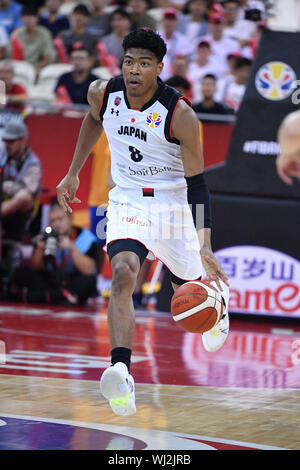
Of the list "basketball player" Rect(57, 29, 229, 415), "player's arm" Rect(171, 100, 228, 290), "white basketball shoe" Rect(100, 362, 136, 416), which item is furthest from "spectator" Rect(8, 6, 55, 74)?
"white basketball shoe" Rect(100, 362, 136, 416)

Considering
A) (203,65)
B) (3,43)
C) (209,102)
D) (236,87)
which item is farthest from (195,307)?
(3,43)

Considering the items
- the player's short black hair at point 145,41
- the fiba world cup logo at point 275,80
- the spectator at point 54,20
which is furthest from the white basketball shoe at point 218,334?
the spectator at point 54,20

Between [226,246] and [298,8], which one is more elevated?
[298,8]

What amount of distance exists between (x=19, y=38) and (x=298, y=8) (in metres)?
4.93

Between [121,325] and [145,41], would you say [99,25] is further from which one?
[121,325]

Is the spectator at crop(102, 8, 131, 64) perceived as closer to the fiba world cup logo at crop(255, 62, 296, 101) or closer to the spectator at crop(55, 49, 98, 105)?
the spectator at crop(55, 49, 98, 105)

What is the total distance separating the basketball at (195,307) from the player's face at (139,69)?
1312 mm

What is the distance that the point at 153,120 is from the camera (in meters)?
5.94

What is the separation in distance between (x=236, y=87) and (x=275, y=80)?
10.5 ft

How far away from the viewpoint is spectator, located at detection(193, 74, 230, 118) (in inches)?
499
